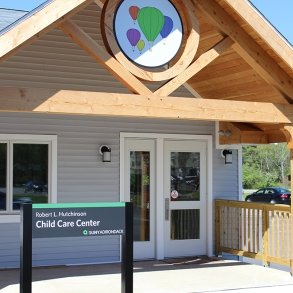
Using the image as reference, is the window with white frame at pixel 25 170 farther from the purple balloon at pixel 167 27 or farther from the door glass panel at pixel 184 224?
the purple balloon at pixel 167 27

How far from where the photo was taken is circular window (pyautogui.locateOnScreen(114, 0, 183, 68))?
7.42 m

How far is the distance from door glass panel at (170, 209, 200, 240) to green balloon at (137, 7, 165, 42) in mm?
4259

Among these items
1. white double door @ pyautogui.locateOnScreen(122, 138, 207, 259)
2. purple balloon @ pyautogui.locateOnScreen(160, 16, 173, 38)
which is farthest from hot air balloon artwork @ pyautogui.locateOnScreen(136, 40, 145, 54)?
white double door @ pyautogui.locateOnScreen(122, 138, 207, 259)

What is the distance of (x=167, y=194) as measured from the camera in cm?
1091

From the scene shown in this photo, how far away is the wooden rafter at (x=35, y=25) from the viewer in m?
6.56

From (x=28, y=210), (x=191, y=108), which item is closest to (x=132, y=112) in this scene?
(x=191, y=108)

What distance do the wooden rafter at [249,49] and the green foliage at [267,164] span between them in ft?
144

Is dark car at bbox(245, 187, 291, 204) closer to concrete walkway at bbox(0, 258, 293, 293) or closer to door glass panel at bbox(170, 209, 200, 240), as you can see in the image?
door glass panel at bbox(170, 209, 200, 240)

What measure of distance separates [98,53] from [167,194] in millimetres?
4370

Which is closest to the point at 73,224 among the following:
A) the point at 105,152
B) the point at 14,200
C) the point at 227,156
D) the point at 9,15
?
the point at 14,200

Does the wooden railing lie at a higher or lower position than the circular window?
lower

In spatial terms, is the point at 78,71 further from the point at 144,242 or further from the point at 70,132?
the point at 144,242

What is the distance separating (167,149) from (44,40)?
2.92 metres

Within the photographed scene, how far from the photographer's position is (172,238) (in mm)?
10977
